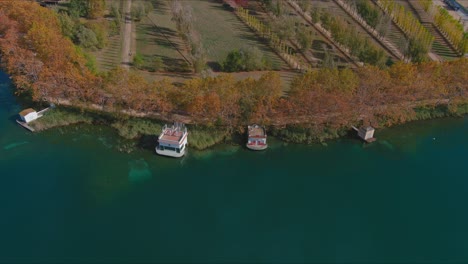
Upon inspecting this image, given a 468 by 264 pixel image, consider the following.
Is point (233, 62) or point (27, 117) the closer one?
point (27, 117)

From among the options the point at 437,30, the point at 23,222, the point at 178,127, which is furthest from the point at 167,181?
the point at 437,30

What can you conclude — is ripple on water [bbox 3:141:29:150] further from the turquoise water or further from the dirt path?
the dirt path

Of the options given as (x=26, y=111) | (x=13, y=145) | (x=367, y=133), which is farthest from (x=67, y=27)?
(x=367, y=133)

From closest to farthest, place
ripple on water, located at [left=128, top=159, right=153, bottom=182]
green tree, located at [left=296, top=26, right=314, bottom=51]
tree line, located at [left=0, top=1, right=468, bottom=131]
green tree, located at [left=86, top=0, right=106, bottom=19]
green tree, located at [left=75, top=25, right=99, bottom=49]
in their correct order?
ripple on water, located at [left=128, top=159, right=153, bottom=182]
tree line, located at [left=0, top=1, right=468, bottom=131]
green tree, located at [left=75, top=25, right=99, bottom=49]
green tree, located at [left=296, top=26, right=314, bottom=51]
green tree, located at [left=86, top=0, right=106, bottom=19]

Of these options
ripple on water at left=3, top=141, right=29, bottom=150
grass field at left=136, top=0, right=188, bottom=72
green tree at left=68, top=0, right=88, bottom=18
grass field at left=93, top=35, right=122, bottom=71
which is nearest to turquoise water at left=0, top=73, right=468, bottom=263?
ripple on water at left=3, top=141, right=29, bottom=150

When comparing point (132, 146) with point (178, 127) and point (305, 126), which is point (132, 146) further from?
point (305, 126)

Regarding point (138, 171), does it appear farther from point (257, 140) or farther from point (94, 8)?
point (94, 8)
